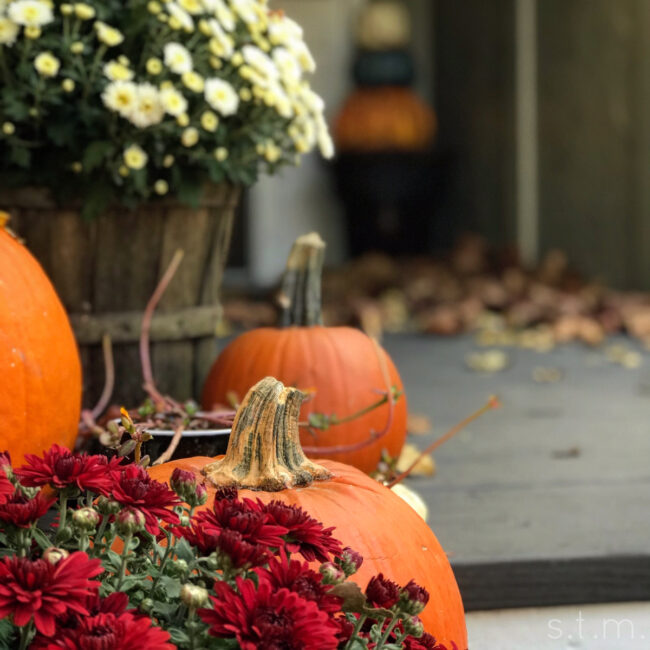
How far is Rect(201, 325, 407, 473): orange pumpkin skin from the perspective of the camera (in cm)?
183

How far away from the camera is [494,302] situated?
5059 millimetres

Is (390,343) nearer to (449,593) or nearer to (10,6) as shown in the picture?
(10,6)

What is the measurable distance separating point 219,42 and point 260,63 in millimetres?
84

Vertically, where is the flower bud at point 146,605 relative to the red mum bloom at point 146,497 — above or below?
below

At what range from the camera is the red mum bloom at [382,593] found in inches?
33.0

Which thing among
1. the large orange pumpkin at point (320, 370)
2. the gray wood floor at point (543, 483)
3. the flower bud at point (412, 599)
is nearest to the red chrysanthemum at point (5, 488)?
the flower bud at point (412, 599)

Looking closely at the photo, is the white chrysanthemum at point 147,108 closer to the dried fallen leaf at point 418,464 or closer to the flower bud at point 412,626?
the dried fallen leaf at point 418,464

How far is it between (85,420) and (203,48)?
705 mm

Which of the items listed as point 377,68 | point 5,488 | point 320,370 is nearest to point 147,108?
point 320,370

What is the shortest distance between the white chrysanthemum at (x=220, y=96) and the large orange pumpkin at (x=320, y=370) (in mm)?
268

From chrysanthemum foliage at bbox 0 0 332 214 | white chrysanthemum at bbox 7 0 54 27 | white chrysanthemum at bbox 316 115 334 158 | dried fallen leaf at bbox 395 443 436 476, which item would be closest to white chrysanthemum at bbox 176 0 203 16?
chrysanthemum foliage at bbox 0 0 332 214

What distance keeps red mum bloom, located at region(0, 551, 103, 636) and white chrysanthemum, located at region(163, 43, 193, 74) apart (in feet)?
4.13

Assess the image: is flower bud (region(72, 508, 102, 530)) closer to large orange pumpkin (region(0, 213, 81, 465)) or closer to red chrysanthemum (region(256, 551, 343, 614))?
red chrysanthemum (region(256, 551, 343, 614))

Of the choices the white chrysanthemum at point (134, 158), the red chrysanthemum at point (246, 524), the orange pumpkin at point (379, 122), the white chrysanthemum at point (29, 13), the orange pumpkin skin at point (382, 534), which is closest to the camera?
the red chrysanthemum at point (246, 524)
